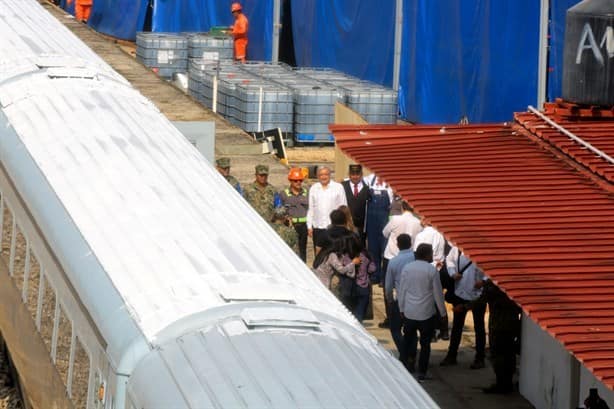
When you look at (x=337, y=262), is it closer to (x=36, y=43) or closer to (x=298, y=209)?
(x=298, y=209)

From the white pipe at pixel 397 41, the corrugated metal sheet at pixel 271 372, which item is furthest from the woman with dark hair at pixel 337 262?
the white pipe at pixel 397 41

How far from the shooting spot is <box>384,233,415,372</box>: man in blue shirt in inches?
534

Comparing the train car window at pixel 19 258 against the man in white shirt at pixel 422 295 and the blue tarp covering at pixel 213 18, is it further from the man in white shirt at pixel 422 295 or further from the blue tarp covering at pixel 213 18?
the blue tarp covering at pixel 213 18

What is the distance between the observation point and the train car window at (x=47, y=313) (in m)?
8.94

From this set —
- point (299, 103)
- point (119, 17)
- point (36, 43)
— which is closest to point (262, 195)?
point (36, 43)

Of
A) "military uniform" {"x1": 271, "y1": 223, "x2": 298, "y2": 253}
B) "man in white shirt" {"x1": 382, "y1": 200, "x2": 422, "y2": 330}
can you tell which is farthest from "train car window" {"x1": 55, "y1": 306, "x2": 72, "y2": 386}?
"man in white shirt" {"x1": 382, "y1": 200, "x2": 422, "y2": 330}

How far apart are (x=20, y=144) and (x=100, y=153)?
2.68 feet

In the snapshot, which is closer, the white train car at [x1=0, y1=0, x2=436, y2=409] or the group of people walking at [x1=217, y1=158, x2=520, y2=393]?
the white train car at [x1=0, y1=0, x2=436, y2=409]

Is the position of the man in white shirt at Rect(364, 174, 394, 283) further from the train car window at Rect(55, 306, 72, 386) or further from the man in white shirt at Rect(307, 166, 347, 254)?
the train car window at Rect(55, 306, 72, 386)

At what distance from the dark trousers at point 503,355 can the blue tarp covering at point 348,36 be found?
13.3 metres

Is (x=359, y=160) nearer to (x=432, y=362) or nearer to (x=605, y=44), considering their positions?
(x=605, y=44)

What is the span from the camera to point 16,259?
390 inches

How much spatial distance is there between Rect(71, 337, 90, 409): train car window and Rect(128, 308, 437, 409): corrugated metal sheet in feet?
3.66

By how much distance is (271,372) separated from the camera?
635 cm
